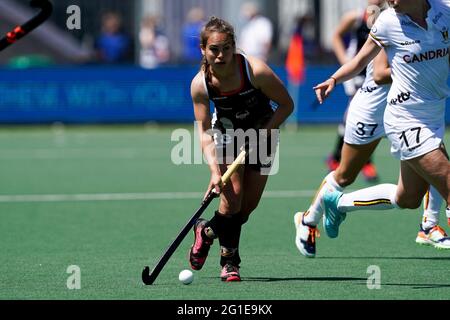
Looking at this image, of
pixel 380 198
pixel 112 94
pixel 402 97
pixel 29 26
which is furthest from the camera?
pixel 112 94

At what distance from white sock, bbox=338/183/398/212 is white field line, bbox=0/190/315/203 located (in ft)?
13.0

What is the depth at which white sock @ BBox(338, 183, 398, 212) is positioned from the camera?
837 cm

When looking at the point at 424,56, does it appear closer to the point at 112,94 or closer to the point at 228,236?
the point at 228,236

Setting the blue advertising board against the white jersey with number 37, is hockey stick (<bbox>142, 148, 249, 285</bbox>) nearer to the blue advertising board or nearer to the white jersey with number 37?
the white jersey with number 37

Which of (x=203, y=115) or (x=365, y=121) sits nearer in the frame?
(x=203, y=115)

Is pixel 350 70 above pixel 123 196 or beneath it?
above

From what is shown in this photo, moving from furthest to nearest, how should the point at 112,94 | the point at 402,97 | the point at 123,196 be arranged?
the point at 112,94, the point at 123,196, the point at 402,97

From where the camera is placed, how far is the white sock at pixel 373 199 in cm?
837

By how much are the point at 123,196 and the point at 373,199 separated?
16.4 feet

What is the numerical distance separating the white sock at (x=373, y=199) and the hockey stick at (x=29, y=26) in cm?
293

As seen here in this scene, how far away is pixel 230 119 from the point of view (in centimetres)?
788

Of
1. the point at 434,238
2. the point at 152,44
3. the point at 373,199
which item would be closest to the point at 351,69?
the point at 373,199

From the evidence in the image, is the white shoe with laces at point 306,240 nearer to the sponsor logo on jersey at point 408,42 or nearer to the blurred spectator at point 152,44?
the sponsor logo on jersey at point 408,42
